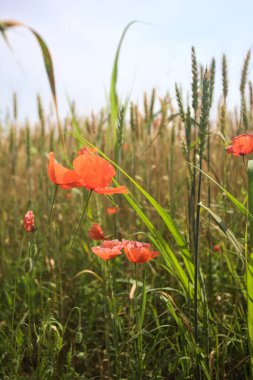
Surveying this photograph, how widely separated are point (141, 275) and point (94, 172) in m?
0.70

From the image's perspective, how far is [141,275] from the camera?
1.57 m

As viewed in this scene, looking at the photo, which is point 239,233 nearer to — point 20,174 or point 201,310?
point 201,310

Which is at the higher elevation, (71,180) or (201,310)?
(71,180)

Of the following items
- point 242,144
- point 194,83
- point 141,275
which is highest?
point 194,83

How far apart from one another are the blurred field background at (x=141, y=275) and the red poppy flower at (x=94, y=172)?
0.04 m

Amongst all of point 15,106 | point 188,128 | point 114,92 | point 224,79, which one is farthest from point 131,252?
point 15,106

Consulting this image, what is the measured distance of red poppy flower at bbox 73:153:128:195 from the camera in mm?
962

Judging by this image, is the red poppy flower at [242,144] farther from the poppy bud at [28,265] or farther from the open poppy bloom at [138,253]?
the poppy bud at [28,265]

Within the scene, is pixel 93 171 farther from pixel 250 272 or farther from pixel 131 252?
pixel 250 272

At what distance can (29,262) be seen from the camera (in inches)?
37.8

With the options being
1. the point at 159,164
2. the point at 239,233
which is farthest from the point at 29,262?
the point at 159,164

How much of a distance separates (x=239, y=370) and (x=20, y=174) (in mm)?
2582

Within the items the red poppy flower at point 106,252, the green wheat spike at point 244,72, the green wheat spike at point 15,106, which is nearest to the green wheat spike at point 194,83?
the red poppy flower at point 106,252

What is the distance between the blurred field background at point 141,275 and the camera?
1.01 meters
